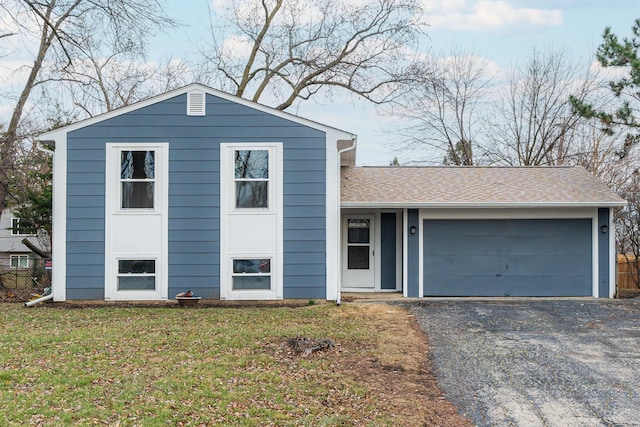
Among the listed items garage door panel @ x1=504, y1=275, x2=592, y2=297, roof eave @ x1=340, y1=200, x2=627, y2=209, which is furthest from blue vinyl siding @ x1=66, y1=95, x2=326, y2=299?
garage door panel @ x1=504, y1=275, x2=592, y2=297

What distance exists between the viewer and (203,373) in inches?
254

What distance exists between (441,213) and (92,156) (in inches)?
284

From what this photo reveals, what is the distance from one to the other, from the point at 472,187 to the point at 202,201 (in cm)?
605

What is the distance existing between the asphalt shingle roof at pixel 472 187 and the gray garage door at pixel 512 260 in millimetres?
580

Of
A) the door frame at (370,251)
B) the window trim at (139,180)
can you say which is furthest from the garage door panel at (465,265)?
the window trim at (139,180)

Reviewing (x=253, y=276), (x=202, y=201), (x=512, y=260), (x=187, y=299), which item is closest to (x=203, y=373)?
(x=187, y=299)

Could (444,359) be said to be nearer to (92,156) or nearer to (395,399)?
(395,399)

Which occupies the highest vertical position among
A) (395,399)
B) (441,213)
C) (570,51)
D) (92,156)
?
(570,51)

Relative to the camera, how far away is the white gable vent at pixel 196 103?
39.4ft

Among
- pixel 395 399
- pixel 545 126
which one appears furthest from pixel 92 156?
pixel 545 126

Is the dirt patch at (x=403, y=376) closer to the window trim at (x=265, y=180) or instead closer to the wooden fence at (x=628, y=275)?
the window trim at (x=265, y=180)

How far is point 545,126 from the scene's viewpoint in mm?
25438

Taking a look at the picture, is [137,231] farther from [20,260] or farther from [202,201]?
[20,260]

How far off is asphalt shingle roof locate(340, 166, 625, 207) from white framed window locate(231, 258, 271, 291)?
222 cm
